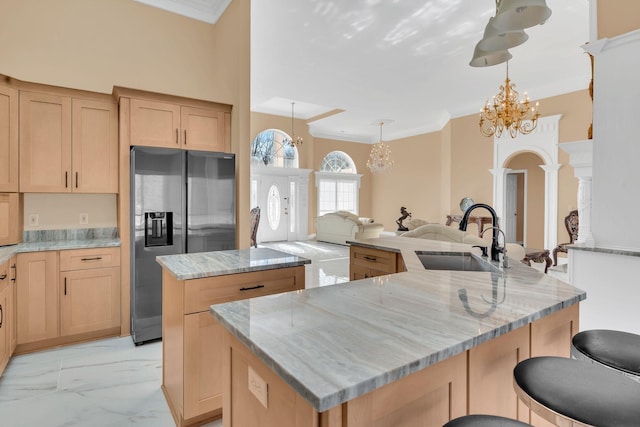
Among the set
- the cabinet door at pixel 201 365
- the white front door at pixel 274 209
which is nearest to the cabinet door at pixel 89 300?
the cabinet door at pixel 201 365

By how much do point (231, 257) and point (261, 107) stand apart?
734 cm

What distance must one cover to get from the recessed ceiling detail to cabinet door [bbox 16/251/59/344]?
2729mm

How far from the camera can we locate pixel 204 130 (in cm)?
356

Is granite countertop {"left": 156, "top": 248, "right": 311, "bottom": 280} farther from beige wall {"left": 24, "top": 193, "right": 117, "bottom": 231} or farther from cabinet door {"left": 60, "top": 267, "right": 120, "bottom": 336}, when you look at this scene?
beige wall {"left": 24, "top": 193, "right": 117, "bottom": 231}

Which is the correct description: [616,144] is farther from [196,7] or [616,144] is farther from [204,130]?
[196,7]

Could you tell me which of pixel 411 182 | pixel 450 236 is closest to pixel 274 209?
pixel 411 182

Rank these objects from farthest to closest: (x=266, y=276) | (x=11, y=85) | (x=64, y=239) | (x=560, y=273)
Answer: (x=560, y=273) → (x=64, y=239) → (x=11, y=85) → (x=266, y=276)

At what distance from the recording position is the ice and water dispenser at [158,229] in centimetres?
299

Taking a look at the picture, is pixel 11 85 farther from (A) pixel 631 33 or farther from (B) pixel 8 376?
(A) pixel 631 33

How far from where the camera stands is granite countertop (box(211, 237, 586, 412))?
2.37 feet

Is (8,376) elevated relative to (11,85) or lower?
lower

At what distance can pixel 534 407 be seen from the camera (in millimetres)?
876

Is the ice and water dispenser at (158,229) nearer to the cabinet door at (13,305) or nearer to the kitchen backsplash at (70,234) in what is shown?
the kitchen backsplash at (70,234)

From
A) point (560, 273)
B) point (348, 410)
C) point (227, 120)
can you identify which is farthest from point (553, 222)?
point (348, 410)
